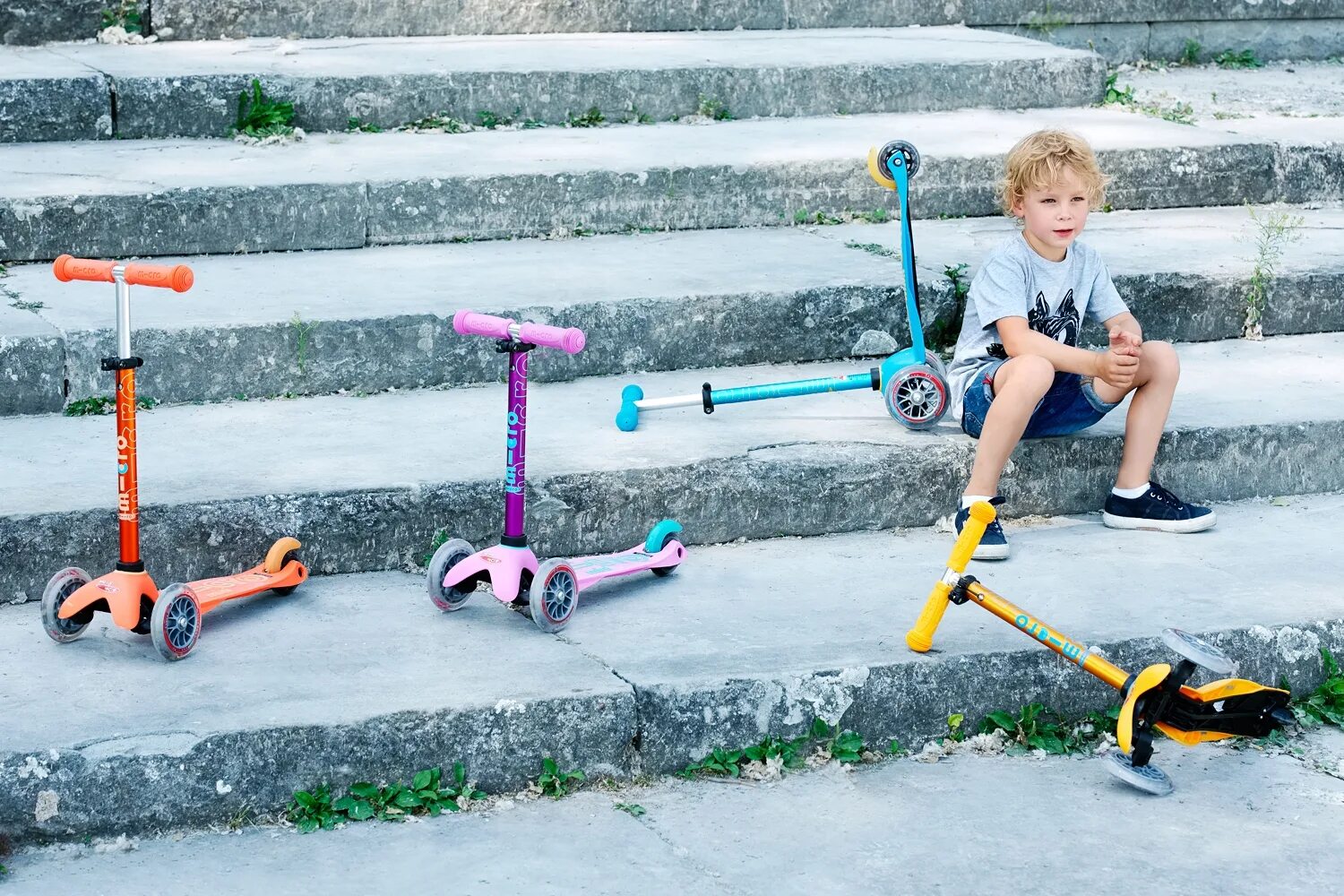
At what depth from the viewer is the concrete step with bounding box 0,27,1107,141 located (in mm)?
5164

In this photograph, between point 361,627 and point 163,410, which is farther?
point 163,410

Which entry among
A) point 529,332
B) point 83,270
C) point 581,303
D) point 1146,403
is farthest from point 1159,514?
point 83,270

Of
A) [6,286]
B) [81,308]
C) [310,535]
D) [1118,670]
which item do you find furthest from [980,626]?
[6,286]

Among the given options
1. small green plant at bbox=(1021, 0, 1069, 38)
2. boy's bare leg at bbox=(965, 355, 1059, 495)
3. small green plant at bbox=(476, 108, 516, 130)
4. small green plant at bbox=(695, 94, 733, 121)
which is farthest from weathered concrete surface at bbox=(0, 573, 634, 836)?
small green plant at bbox=(1021, 0, 1069, 38)

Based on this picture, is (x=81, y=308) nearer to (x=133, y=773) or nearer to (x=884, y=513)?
(x=133, y=773)

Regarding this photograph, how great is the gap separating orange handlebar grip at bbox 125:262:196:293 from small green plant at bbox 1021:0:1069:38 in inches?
201

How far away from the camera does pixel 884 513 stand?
382 cm

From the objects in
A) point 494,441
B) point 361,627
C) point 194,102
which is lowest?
point 361,627

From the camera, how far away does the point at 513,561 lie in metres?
3.17

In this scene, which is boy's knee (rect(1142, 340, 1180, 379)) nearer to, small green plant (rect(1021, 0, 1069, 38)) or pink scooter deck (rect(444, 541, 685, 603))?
pink scooter deck (rect(444, 541, 685, 603))

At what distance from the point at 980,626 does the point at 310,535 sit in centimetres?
138

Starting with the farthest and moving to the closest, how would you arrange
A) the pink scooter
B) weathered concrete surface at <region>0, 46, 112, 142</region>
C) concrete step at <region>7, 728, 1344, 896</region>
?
1. weathered concrete surface at <region>0, 46, 112, 142</region>
2. the pink scooter
3. concrete step at <region>7, 728, 1344, 896</region>

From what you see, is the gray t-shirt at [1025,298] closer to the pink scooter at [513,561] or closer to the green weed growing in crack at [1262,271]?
the green weed growing in crack at [1262,271]

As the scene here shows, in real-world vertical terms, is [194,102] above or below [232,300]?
above
